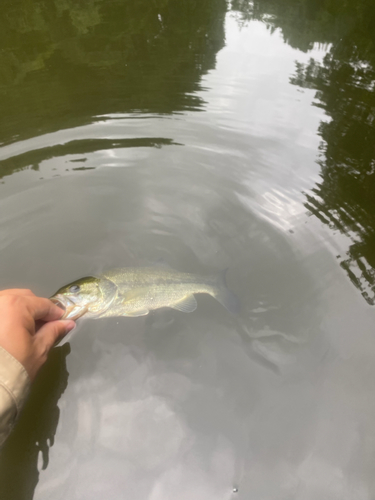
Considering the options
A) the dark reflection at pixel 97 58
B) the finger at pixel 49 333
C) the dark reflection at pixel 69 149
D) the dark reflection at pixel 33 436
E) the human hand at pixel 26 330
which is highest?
the dark reflection at pixel 97 58

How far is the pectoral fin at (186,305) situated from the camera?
146 inches

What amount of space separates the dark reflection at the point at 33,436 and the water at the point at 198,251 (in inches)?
0.6

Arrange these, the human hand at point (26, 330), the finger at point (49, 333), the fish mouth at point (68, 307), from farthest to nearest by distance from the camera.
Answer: the fish mouth at point (68, 307) < the finger at point (49, 333) < the human hand at point (26, 330)

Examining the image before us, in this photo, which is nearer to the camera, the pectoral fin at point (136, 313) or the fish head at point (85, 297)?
the fish head at point (85, 297)

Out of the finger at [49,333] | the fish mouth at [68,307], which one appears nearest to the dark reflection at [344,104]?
the fish mouth at [68,307]

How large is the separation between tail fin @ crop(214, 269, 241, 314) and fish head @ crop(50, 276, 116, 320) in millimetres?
1195

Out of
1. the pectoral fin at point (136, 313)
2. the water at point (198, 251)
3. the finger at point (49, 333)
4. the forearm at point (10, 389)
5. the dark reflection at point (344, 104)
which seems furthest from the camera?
the dark reflection at point (344, 104)

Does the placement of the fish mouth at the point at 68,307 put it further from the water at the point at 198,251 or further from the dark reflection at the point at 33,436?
the dark reflection at the point at 33,436

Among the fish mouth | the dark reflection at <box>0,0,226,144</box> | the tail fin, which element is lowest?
the tail fin

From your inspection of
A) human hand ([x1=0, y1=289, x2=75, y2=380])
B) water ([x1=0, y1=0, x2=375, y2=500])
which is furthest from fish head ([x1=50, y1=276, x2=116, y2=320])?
human hand ([x1=0, y1=289, x2=75, y2=380])

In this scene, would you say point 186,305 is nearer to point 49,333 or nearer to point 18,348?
point 49,333

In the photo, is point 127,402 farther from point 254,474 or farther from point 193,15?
point 193,15

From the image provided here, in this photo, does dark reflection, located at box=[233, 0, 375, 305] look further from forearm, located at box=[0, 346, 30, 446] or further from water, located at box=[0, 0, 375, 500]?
forearm, located at box=[0, 346, 30, 446]

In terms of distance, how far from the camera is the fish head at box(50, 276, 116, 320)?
3.24 metres
